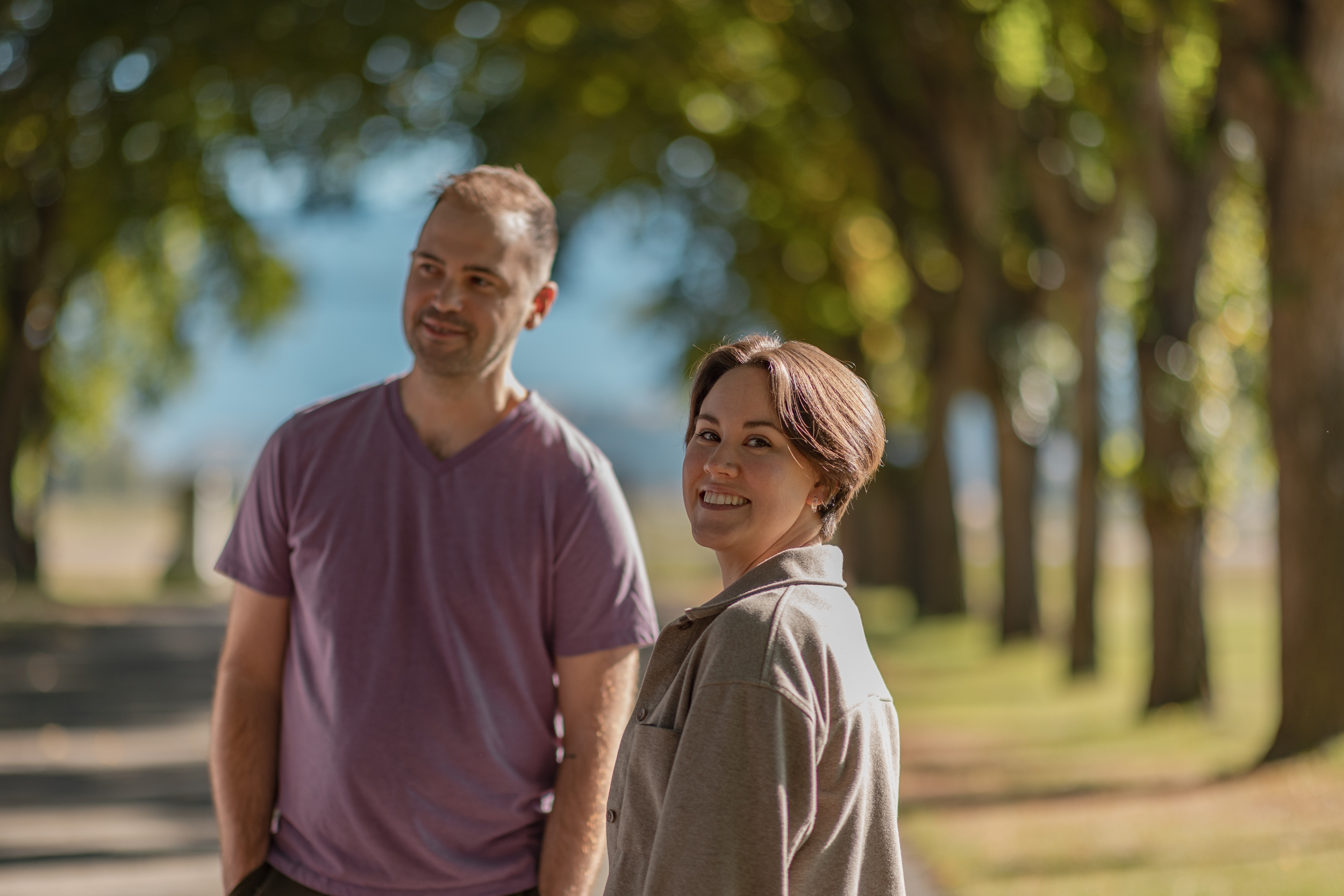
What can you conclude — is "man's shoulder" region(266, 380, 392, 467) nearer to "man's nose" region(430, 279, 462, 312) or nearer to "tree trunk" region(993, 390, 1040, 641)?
"man's nose" region(430, 279, 462, 312)

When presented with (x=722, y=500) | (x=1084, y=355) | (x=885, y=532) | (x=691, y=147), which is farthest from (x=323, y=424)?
(x=885, y=532)

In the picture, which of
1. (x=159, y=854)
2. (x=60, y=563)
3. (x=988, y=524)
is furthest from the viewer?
(x=988, y=524)

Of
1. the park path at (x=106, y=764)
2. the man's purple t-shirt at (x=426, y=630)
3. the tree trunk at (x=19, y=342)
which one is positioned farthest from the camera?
the tree trunk at (x=19, y=342)

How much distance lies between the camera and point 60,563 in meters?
39.2

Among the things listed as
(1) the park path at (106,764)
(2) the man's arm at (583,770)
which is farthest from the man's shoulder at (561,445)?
(1) the park path at (106,764)

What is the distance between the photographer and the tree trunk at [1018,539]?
67.9 feet

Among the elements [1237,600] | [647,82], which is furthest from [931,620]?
[1237,600]

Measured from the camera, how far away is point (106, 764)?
35.4 feet

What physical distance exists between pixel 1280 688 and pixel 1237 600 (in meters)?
24.4

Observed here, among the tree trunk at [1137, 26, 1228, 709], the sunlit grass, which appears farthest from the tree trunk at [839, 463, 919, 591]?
the tree trunk at [1137, 26, 1228, 709]

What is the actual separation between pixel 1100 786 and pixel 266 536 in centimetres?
843

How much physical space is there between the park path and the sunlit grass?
3.21 feet

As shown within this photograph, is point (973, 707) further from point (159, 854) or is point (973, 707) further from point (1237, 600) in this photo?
point (1237, 600)

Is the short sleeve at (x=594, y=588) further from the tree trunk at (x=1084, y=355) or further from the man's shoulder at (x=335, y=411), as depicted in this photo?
the tree trunk at (x=1084, y=355)
